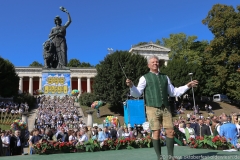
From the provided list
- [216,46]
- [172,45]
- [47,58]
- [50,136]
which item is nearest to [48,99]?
[47,58]

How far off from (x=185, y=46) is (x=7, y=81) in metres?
46.8

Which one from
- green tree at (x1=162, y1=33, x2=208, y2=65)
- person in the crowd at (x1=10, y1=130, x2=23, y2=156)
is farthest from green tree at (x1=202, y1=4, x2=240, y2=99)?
person in the crowd at (x1=10, y1=130, x2=23, y2=156)

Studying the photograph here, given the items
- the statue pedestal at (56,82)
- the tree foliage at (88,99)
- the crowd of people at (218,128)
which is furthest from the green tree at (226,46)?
the crowd of people at (218,128)

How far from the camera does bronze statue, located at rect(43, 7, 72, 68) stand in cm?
3638

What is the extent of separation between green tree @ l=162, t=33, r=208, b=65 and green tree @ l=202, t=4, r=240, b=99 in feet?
55.4

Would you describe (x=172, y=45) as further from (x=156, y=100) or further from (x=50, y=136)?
(x=156, y=100)

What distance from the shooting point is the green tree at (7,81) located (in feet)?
139

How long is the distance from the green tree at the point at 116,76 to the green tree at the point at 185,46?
74.4 ft

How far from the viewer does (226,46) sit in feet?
128

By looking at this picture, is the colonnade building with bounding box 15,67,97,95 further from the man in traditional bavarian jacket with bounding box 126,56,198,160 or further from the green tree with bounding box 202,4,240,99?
the man in traditional bavarian jacket with bounding box 126,56,198,160

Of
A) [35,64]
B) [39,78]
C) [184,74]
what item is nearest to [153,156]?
[184,74]

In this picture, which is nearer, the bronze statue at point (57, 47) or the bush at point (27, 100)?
the bronze statue at point (57, 47)

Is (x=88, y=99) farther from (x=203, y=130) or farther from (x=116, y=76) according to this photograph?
(x=203, y=130)

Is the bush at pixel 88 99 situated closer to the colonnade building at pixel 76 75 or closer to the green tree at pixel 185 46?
the colonnade building at pixel 76 75
